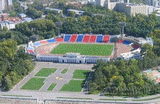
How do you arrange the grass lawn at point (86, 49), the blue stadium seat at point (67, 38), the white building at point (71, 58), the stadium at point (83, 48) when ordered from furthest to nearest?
the blue stadium seat at point (67, 38) → the grass lawn at point (86, 49) → the stadium at point (83, 48) → the white building at point (71, 58)

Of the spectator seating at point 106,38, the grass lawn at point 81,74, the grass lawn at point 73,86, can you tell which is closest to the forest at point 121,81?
the grass lawn at point 73,86

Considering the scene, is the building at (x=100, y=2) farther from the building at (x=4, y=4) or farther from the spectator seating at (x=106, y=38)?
the building at (x=4, y=4)

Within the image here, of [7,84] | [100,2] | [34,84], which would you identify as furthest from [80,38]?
[100,2]

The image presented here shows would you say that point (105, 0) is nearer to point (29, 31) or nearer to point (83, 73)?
point (29, 31)

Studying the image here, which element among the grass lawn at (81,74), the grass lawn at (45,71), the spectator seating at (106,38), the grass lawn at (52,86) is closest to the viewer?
the grass lawn at (52,86)

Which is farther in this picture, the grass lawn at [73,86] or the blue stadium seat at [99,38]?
the blue stadium seat at [99,38]

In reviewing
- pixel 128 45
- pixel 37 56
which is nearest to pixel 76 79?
pixel 37 56

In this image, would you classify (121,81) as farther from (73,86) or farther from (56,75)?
(56,75)
